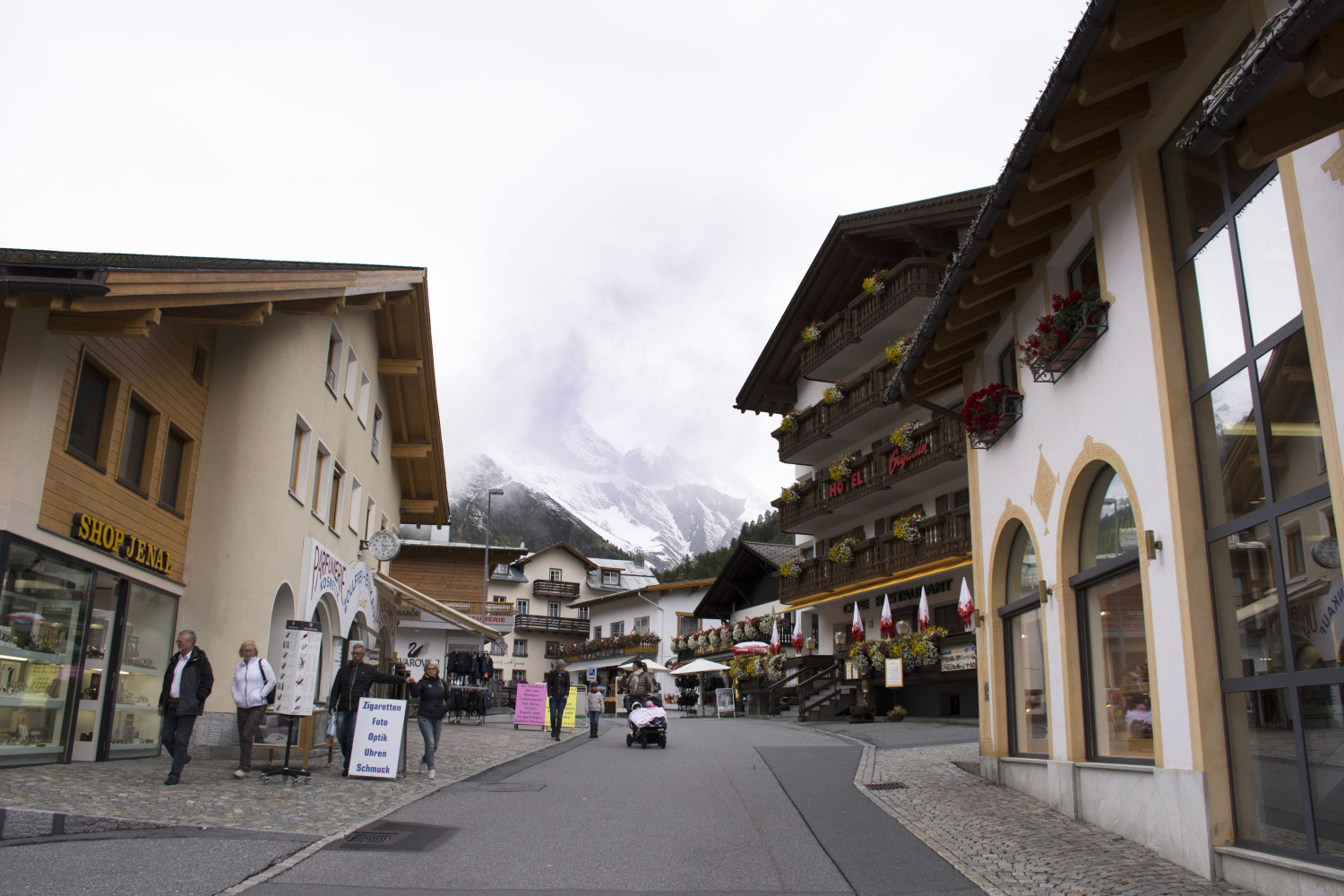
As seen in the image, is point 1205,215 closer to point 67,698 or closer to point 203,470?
point 67,698

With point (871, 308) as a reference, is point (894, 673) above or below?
below

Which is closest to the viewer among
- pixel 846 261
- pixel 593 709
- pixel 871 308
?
pixel 593 709

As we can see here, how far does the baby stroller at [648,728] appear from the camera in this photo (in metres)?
19.7

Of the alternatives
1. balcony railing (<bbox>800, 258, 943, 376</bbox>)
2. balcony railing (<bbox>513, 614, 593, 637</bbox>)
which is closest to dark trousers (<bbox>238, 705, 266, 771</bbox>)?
balcony railing (<bbox>800, 258, 943, 376</bbox>)

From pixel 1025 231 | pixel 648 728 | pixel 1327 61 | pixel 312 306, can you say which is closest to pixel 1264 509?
pixel 1327 61

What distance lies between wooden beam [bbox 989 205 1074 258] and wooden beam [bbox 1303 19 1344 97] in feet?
17.1

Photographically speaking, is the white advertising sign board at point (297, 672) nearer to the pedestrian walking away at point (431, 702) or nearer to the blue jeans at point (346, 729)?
the blue jeans at point (346, 729)

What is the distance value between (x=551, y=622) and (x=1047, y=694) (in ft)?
210

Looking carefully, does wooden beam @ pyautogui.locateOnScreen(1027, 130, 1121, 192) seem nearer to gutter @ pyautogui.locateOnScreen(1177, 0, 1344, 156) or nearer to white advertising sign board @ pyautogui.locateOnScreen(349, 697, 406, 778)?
gutter @ pyautogui.locateOnScreen(1177, 0, 1344, 156)

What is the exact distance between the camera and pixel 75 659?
12.2 metres

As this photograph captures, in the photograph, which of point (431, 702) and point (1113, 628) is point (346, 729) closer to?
point (431, 702)

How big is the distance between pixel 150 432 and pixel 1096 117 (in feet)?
38.8

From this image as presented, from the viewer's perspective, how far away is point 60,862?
22.2 ft

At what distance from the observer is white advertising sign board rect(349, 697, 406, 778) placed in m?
12.5
